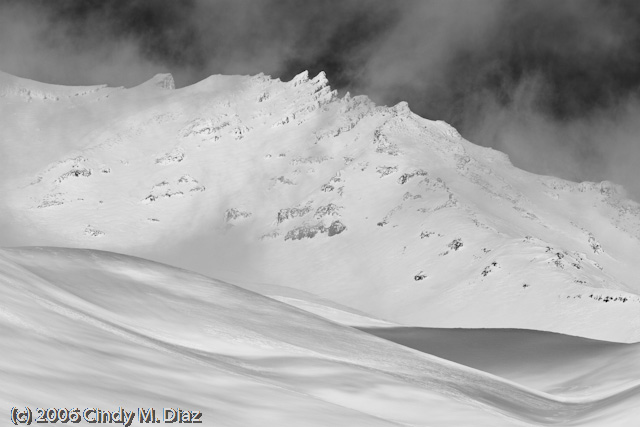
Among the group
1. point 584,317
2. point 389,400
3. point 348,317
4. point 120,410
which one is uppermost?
point 584,317

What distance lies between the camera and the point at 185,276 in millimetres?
37938

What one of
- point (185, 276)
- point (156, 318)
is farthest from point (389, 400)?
point (185, 276)

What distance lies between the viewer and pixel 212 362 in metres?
22.6

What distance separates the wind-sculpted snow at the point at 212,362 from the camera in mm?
15609

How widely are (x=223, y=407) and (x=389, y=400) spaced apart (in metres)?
7.26

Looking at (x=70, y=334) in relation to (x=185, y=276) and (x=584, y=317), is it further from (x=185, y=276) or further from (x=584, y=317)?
(x=584, y=317)

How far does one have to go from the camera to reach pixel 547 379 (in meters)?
50.2

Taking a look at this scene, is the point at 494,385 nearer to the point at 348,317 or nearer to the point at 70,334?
the point at 70,334

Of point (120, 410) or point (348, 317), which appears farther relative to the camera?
point (348, 317)

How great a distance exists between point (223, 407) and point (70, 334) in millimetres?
4267

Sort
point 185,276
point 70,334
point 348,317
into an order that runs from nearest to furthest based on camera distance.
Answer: point 70,334, point 185,276, point 348,317

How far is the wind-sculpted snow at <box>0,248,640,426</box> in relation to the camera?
15609 millimetres

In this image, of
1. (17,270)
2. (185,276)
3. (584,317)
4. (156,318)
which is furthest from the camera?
(584,317)

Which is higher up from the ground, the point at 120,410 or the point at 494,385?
the point at 494,385
